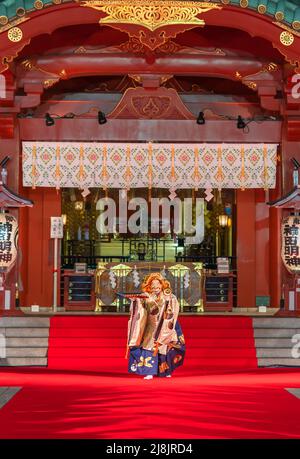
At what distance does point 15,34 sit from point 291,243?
5698 millimetres

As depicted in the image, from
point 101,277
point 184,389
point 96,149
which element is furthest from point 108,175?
point 184,389

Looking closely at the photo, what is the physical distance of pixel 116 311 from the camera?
17250 mm

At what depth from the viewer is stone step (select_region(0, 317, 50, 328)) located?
1448 centimetres

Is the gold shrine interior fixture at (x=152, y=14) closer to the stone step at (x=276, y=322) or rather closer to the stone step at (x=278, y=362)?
the stone step at (x=276, y=322)

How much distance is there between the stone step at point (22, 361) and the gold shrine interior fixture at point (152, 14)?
5.41 m

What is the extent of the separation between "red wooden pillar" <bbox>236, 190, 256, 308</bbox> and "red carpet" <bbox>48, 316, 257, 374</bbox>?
10.2ft

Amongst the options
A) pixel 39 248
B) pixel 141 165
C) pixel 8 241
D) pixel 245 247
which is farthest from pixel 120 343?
pixel 245 247

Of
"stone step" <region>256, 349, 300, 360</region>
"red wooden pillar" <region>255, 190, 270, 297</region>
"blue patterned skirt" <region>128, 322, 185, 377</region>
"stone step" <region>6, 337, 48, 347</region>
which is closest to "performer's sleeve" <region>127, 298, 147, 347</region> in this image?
"blue patterned skirt" <region>128, 322, 185, 377</region>

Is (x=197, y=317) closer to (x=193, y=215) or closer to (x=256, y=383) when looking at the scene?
(x=256, y=383)

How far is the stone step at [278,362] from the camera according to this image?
13623mm

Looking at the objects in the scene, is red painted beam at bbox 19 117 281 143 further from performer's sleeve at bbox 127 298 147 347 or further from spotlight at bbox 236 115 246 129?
performer's sleeve at bbox 127 298 147 347

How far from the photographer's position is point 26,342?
46.1 ft

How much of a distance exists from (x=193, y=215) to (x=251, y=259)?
2410mm

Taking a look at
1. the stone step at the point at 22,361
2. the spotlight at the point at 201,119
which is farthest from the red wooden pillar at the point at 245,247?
the stone step at the point at 22,361
